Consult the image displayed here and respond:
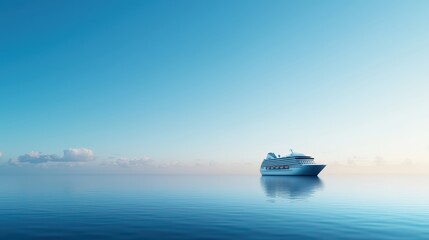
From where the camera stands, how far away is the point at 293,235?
27.6m

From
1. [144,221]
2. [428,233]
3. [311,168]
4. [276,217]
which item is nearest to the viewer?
[428,233]

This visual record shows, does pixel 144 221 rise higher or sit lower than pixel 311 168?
lower

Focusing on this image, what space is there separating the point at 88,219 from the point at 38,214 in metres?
10.2

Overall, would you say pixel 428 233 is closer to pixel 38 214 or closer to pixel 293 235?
pixel 293 235

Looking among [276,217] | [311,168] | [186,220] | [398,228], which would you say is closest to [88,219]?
[186,220]

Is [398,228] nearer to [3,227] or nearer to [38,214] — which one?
[3,227]

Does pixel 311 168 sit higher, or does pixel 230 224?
pixel 311 168

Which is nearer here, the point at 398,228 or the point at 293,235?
the point at 293,235

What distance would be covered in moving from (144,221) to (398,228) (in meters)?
30.0

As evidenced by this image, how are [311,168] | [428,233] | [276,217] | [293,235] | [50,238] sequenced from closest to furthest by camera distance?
[50,238] < [293,235] < [428,233] < [276,217] < [311,168]

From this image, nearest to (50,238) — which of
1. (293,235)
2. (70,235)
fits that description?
(70,235)

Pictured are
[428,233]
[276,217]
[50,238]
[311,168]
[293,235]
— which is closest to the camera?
[50,238]

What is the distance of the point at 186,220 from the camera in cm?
3625

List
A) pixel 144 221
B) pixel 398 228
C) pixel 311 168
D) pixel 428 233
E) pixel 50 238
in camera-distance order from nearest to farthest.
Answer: pixel 50 238, pixel 428 233, pixel 398 228, pixel 144 221, pixel 311 168
